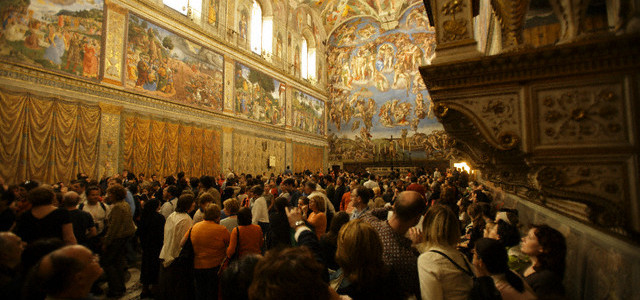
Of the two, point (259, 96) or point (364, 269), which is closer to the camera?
point (364, 269)

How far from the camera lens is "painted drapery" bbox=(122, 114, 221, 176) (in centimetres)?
1082

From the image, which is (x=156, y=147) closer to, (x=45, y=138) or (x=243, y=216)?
(x=45, y=138)

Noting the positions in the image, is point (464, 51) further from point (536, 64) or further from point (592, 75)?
point (592, 75)

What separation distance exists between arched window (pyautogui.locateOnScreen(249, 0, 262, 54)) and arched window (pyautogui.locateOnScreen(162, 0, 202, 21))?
3906 mm

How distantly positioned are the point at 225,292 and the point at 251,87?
16.5m

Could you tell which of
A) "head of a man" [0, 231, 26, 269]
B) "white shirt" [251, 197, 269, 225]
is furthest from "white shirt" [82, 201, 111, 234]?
"head of a man" [0, 231, 26, 269]

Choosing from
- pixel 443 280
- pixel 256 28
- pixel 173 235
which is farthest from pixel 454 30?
pixel 256 28

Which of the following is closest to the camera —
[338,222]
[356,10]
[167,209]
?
[338,222]

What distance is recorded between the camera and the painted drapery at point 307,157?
21.7 meters

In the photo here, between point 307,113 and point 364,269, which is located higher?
point 307,113

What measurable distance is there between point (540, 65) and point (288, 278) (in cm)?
167

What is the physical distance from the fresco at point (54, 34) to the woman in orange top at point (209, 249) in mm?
8855

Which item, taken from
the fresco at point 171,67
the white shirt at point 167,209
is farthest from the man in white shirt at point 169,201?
the fresco at point 171,67

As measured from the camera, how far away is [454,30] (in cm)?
193
